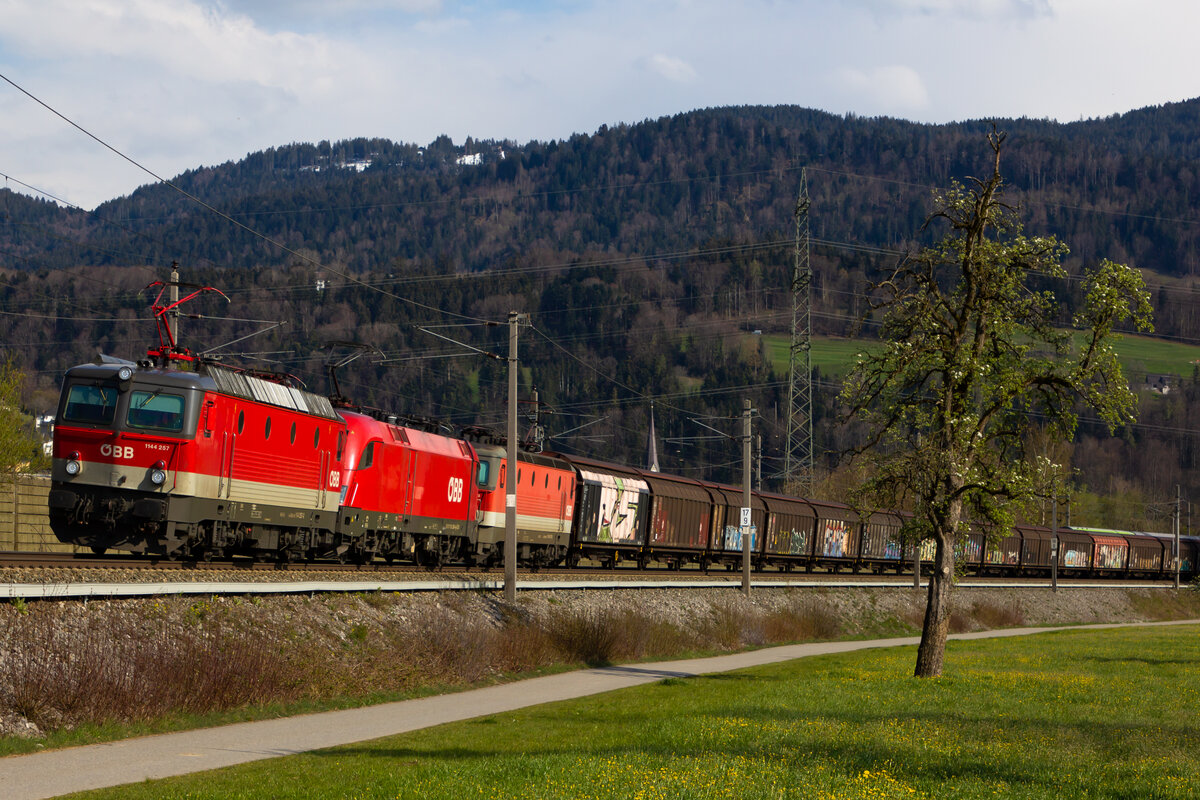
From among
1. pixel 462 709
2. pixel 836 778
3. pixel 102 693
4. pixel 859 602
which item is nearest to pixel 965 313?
pixel 462 709

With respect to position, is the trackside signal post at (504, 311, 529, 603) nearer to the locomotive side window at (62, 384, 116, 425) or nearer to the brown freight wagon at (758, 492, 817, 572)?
the locomotive side window at (62, 384, 116, 425)

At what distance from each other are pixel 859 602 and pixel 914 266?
3182 cm

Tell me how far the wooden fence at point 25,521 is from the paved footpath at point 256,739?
60.6 ft

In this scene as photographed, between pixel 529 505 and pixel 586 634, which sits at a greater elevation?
pixel 529 505

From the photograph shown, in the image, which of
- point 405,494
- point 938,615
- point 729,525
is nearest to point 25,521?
point 405,494

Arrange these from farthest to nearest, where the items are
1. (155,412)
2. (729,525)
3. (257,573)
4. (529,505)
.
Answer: (729,525)
(529,505)
(257,573)
(155,412)

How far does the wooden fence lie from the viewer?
3919cm

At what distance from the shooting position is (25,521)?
40.2 meters

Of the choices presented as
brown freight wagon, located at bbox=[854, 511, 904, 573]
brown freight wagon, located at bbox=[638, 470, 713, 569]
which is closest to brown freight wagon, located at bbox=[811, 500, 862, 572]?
brown freight wagon, located at bbox=[854, 511, 904, 573]

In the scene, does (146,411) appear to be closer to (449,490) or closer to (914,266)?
(449,490)

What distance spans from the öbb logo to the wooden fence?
53.2ft

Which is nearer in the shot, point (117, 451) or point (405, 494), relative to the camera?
point (117, 451)

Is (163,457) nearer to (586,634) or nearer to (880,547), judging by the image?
(586,634)

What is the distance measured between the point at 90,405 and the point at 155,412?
1392mm
